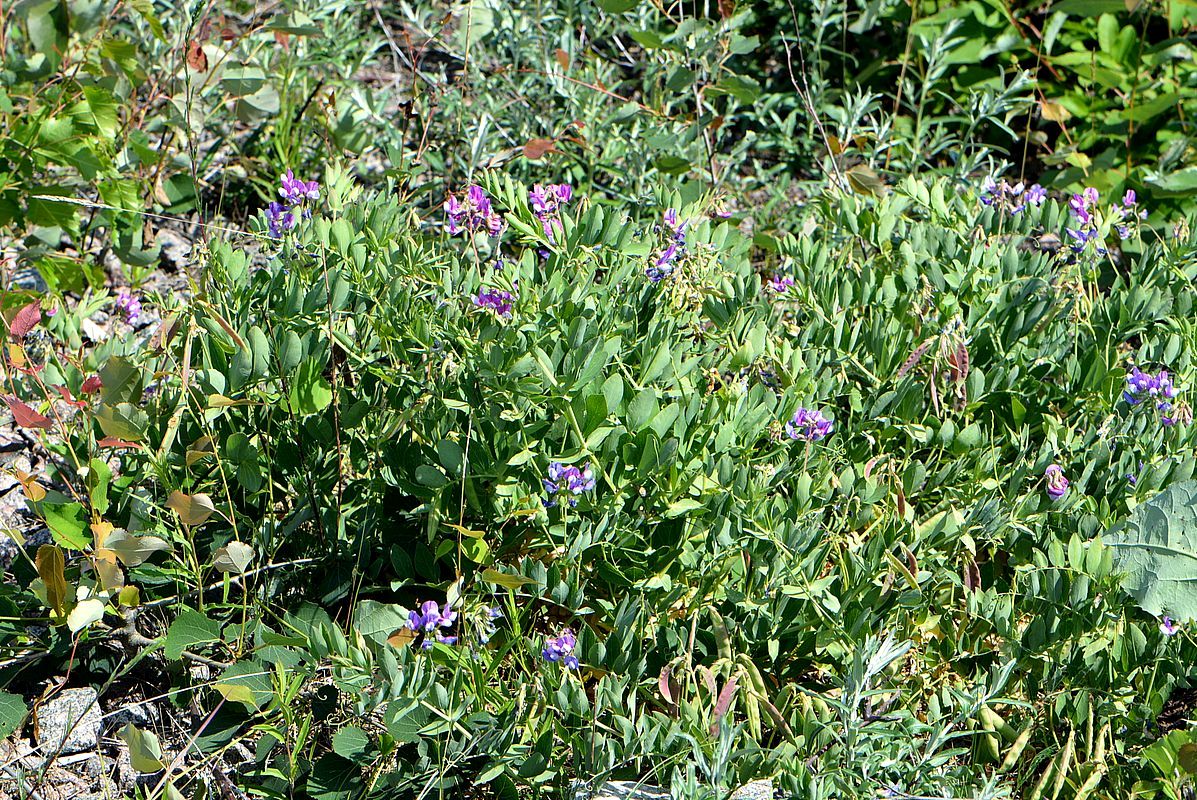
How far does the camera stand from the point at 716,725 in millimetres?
1800

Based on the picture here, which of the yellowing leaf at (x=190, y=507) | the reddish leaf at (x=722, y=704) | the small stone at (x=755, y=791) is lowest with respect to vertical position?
Answer: the small stone at (x=755, y=791)

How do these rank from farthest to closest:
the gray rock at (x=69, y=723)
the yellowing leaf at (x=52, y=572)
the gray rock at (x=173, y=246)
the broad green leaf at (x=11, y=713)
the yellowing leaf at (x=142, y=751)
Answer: the gray rock at (x=173, y=246)
the gray rock at (x=69, y=723)
the broad green leaf at (x=11, y=713)
the yellowing leaf at (x=52, y=572)
the yellowing leaf at (x=142, y=751)

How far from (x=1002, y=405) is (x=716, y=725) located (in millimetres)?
1060

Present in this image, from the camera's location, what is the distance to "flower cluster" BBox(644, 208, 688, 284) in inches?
91.4

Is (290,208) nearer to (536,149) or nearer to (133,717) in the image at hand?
(536,149)

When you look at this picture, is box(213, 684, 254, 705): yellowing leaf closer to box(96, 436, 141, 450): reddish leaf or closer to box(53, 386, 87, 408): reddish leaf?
box(96, 436, 141, 450): reddish leaf

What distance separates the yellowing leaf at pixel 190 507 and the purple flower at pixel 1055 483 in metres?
1.47

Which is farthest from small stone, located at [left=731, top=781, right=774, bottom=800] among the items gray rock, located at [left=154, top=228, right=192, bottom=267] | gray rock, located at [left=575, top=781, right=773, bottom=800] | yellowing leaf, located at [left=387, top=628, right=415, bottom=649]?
gray rock, located at [left=154, top=228, right=192, bottom=267]

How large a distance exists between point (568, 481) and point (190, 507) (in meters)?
0.61

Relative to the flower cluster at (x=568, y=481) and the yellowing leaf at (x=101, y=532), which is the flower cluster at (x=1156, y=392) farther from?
the yellowing leaf at (x=101, y=532)

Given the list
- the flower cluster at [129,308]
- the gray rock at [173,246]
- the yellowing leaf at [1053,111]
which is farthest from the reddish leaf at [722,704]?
the yellowing leaf at [1053,111]

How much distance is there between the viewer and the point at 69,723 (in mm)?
2045

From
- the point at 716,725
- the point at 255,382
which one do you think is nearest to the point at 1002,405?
the point at 716,725

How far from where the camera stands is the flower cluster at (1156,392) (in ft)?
7.16
